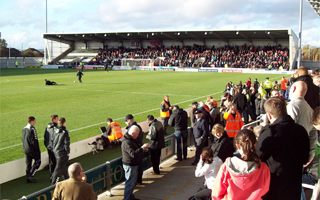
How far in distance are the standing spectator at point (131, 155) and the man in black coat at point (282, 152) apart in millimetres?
3662

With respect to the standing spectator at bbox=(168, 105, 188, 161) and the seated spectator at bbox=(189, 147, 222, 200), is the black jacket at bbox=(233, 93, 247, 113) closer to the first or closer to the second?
the standing spectator at bbox=(168, 105, 188, 161)

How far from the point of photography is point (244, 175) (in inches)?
147

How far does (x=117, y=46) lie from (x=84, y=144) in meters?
66.7

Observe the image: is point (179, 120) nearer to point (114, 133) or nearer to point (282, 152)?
point (114, 133)

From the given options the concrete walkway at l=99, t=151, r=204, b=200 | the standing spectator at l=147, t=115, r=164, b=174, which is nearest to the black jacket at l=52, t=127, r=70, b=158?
the concrete walkway at l=99, t=151, r=204, b=200

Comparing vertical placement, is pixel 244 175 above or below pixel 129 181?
above

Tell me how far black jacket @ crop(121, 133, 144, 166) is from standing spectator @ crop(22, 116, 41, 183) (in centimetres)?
252

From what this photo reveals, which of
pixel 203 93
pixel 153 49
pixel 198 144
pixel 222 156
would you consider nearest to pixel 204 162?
pixel 222 156

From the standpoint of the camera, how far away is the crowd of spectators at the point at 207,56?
192 ft

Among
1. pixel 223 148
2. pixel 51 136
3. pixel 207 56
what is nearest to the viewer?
pixel 223 148

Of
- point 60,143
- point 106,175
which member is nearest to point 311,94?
point 106,175

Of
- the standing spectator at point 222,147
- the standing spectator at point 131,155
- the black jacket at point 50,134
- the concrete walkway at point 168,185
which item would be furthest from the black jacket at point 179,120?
the standing spectator at point 222,147

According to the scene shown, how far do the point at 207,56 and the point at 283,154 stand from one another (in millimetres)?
61496

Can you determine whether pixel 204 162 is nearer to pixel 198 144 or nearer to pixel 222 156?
pixel 222 156
